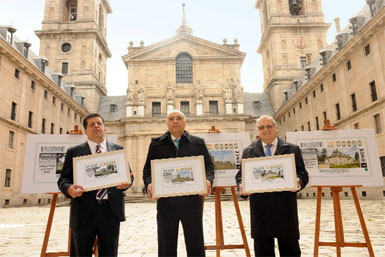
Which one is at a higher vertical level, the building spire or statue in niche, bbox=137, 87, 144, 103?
the building spire

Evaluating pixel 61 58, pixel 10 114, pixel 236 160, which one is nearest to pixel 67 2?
pixel 61 58

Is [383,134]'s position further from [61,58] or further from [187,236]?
[61,58]

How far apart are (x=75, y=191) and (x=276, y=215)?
2683 mm

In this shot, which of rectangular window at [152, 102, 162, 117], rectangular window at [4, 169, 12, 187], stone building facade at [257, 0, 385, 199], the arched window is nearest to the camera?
stone building facade at [257, 0, 385, 199]

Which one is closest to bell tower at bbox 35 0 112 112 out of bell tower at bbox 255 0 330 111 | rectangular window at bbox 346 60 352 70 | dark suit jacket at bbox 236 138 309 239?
bell tower at bbox 255 0 330 111

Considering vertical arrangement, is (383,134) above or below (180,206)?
above

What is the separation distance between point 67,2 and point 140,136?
2516cm

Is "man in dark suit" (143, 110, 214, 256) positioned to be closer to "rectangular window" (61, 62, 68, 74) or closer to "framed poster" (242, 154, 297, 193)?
"framed poster" (242, 154, 297, 193)

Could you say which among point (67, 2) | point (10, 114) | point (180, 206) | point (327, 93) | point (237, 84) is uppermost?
point (67, 2)

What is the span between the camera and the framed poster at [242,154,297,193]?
13.9 feet

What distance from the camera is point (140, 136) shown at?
38.4 m

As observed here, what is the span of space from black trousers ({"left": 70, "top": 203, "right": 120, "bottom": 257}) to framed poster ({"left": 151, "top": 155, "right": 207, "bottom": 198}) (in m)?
0.69

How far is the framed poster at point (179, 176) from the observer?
4148 mm

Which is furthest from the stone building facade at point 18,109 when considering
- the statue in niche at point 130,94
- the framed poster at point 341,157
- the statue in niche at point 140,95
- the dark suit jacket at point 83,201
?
the framed poster at point 341,157
